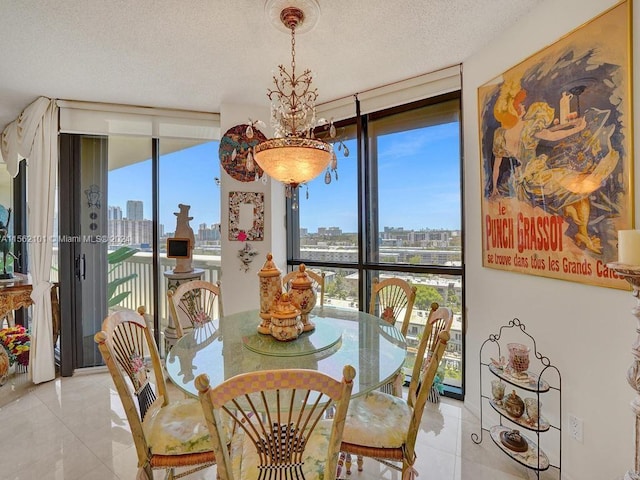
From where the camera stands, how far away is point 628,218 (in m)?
1.41

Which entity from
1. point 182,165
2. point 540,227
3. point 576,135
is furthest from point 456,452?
point 182,165

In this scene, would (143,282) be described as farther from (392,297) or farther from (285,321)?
(392,297)

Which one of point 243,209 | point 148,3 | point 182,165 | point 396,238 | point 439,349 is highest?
point 148,3

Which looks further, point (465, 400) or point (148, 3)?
point (465, 400)

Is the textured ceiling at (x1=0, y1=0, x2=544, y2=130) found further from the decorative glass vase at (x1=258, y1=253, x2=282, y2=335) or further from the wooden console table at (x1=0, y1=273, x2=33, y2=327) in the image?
the wooden console table at (x1=0, y1=273, x2=33, y2=327)

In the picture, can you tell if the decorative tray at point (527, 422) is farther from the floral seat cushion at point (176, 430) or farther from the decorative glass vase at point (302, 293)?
the floral seat cushion at point (176, 430)

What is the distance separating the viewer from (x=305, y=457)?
47.9 inches

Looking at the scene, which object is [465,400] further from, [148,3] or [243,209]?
[148,3]

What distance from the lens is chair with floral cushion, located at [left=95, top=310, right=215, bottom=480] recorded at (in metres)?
1.24

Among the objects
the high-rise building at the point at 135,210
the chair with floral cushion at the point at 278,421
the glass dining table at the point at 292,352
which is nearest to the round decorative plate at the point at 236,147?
the high-rise building at the point at 135,210

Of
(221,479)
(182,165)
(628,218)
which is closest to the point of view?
(221,479)

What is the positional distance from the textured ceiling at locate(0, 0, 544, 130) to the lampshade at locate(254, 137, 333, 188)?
0.78 m

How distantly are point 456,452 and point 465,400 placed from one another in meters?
0.59

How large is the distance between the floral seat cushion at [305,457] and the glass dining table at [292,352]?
28 centimetres
